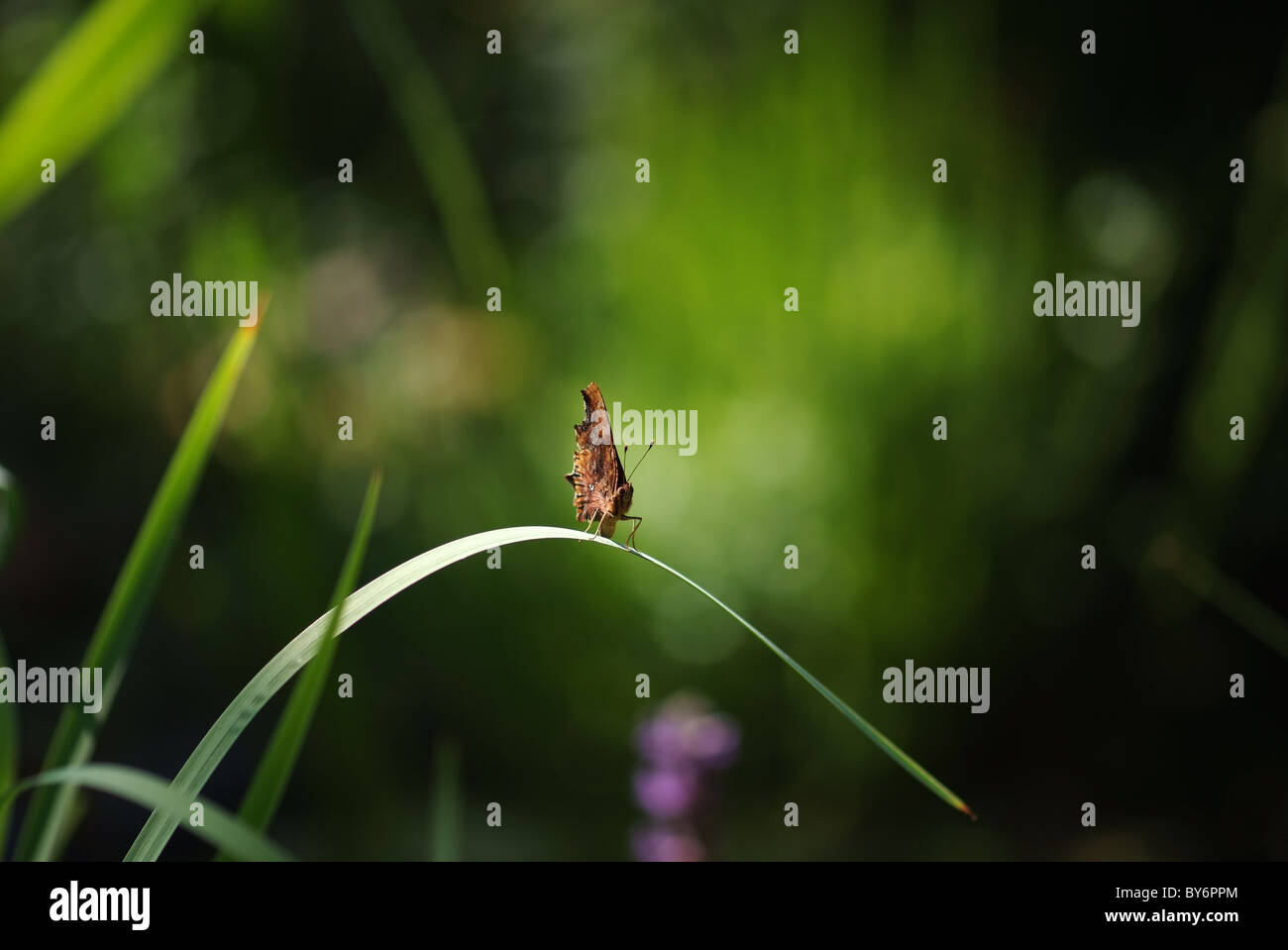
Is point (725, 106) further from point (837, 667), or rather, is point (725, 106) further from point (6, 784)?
point (6, 784)

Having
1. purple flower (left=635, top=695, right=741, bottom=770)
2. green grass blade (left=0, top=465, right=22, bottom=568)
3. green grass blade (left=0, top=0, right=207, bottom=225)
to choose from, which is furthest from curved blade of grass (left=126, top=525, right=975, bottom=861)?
purple flower (left=635, top=695, right=741, bottom=770)

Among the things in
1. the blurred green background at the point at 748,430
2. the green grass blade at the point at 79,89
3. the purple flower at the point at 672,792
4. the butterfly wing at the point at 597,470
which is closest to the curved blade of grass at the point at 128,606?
the green grass blade at the point at 79,89

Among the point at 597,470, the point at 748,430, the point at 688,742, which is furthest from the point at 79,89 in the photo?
the point at 748,430

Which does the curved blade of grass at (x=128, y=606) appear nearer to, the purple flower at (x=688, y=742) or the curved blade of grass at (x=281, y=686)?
the curved blade of grass at (x=281, y=686)
